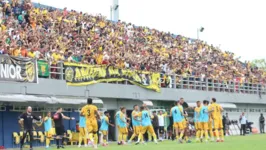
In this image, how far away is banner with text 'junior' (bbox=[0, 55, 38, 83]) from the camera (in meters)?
28.7

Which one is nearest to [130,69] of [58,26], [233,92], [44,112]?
[58,26]

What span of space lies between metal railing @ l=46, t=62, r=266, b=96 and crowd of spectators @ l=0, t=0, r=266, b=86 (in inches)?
19.2

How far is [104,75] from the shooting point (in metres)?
36.1

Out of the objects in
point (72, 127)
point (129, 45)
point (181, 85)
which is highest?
point (129, 45)

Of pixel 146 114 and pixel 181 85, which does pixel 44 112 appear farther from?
pixel 181 85

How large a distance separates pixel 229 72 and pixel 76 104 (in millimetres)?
24869

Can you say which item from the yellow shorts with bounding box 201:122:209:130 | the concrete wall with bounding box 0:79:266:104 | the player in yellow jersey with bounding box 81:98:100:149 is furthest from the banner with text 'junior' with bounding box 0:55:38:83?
the yellow shorts with bounding box 201:122:209:130

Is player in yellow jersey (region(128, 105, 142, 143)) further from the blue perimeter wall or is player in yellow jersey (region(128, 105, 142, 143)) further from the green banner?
the blue perimeter wall

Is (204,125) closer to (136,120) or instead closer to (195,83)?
(136,120)

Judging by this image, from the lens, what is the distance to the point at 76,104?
33.2 metres

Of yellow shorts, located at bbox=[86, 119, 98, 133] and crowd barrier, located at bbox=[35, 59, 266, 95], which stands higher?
crowd barrier, located at bbox=[35, 59, 266, 95]

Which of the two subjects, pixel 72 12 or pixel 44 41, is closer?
pixel 44 41

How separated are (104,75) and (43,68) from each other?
5.57 m

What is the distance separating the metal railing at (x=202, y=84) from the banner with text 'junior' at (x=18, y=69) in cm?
223
